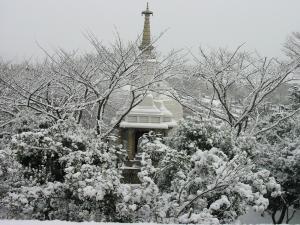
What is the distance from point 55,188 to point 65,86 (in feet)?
28.8

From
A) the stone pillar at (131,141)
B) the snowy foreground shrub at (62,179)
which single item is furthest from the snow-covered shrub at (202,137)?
the stone pillar at (131,141)

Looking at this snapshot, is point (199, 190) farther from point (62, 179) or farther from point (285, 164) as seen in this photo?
point (285, 164)

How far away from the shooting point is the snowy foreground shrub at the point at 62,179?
6816mm

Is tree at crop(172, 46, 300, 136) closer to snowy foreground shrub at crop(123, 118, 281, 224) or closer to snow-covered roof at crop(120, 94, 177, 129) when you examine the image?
snow-covered roof at crop(120, 94, 177, 129)

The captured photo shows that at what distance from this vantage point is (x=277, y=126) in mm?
14047

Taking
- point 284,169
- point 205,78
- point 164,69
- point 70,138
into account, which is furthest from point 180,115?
point 70,138

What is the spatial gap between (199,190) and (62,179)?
2.88 meters

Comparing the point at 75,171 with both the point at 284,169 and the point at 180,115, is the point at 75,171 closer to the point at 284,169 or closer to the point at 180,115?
the point at 284,169

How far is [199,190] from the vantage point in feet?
24.7

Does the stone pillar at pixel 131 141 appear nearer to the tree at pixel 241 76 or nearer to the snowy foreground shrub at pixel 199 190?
the tree at pixel 241 76

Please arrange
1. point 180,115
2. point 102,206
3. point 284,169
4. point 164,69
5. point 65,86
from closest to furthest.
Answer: point 102,206 < point 284,169 < point 164,69 < point 65,86 < point 180,115

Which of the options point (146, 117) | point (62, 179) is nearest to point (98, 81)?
point (146, 117)

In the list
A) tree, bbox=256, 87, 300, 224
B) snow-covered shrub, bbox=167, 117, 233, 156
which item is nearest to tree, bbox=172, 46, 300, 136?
tree, bbox=256, 87, 300, 224

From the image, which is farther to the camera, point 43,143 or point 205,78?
point 205,78
